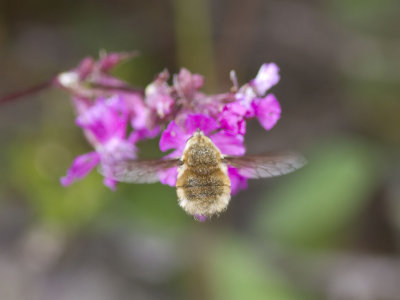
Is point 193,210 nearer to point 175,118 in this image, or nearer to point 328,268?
point 175,118

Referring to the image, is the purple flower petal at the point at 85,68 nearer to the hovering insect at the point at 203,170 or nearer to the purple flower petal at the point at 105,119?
the purple flower petal at the point at 105,119

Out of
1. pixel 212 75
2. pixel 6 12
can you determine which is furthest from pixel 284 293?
pixel 6 12

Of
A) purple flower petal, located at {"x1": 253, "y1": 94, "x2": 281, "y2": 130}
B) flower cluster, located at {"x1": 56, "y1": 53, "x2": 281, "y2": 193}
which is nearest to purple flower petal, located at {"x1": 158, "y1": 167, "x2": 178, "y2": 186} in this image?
flower cluster, located at {"x1": 56, "y1": 53, "x2": 281, "y2": 193}

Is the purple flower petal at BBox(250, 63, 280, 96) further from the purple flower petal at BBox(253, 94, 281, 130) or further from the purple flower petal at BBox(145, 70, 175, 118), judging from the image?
the purple flower petal at BBox(145, 70, 175, 118)

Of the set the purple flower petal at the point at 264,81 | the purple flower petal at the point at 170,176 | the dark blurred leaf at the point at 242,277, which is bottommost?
the dark blurred leaf at the point at 242,277

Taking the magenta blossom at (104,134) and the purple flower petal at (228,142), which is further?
the magenta blossom at (104,134)

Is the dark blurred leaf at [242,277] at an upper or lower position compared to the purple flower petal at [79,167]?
lower

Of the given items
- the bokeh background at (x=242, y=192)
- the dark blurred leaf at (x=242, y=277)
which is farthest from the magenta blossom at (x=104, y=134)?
the dark blurred leaf at (x=242, y=277)
